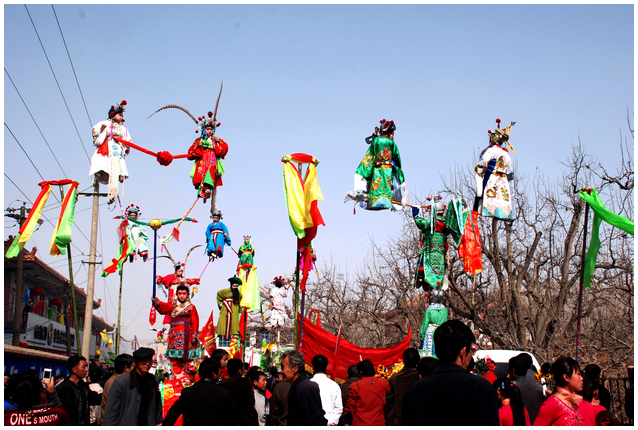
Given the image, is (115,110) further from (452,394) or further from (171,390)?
(452,394)

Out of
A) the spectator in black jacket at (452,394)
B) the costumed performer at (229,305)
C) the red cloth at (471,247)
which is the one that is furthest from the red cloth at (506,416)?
the costumed performer at (229,305)

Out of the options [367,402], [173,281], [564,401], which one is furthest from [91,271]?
[564,401]

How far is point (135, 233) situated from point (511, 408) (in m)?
11.0

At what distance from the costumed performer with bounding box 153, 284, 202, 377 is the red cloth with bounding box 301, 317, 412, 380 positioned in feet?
6.85

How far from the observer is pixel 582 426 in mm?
4316

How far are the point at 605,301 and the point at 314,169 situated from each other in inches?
544

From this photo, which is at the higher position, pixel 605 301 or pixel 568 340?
pixel 605 301

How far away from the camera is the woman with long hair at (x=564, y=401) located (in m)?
4.24

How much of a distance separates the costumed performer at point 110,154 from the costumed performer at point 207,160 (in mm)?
1289

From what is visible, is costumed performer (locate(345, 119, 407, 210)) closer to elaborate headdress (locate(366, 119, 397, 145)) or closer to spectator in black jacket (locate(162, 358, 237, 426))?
elaborate headdress (locate(366, 119, 397, 145))

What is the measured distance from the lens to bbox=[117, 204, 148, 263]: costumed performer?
14.0 m

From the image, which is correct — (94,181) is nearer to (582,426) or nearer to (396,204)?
(396,204)

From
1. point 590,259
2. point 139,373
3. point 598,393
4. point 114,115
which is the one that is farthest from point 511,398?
point 114,115

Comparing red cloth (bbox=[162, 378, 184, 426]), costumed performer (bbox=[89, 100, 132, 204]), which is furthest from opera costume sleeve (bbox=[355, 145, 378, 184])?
red cloth (bbox=[162, 378, 184, 426])
